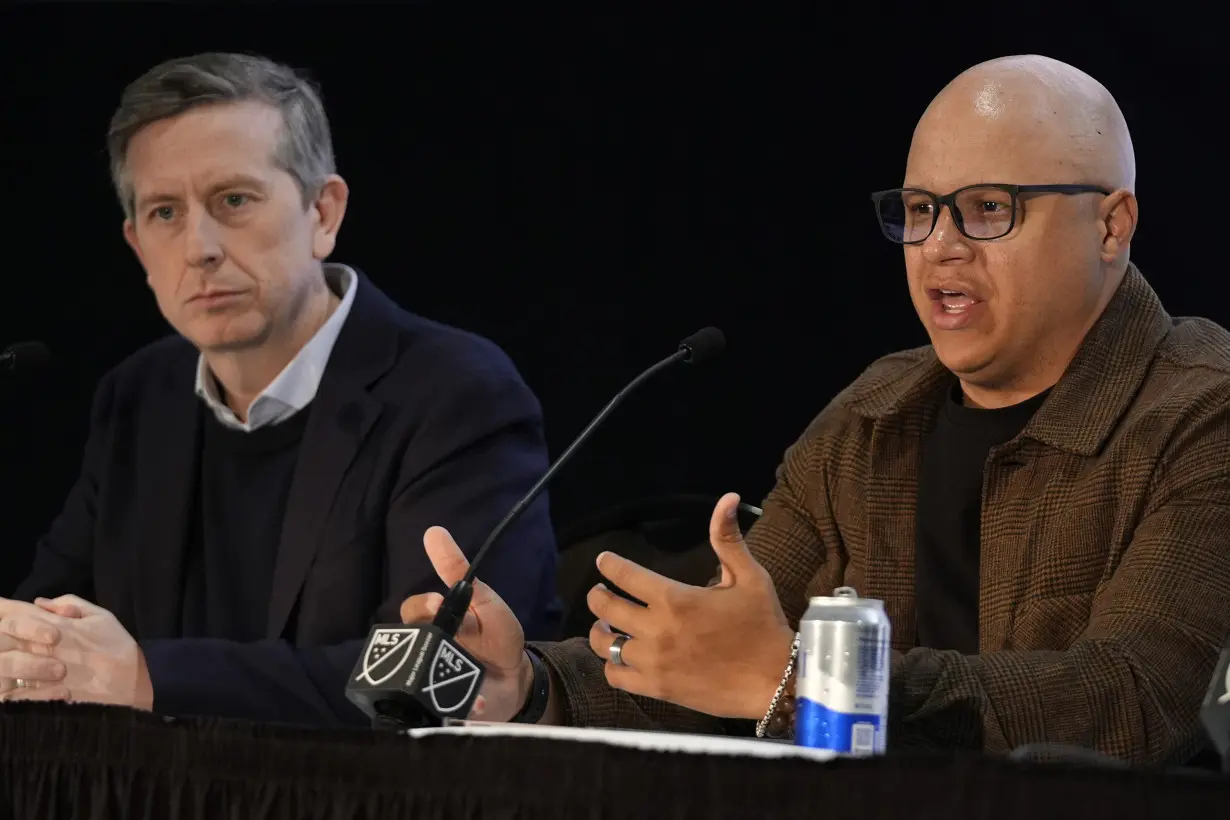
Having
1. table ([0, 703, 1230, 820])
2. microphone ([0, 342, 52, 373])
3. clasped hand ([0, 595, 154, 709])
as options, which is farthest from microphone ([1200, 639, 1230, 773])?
microphone ([0, 342, 52, 373])

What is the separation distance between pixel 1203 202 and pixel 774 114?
2.61ft

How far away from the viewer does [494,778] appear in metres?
1.10

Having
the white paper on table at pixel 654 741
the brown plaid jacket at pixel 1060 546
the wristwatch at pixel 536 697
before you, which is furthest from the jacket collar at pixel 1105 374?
the white paper on table at pixel 654 741

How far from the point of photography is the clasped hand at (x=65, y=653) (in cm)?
182

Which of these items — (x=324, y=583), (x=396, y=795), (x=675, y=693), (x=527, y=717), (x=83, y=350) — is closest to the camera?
(x=396, y=795)

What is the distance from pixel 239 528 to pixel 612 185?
1.00 m

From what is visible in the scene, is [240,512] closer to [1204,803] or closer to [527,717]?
[527,717]

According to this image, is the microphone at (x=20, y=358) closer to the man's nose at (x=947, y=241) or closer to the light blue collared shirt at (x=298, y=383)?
the light blue collared shirt at (x=298, y=383)

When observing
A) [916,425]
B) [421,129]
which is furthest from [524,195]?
[916,425]

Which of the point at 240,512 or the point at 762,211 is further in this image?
the point at 762,211

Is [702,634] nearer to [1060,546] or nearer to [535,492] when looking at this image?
[535,492]

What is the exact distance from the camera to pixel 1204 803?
0.92 meters

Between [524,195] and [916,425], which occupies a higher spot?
[524,195]

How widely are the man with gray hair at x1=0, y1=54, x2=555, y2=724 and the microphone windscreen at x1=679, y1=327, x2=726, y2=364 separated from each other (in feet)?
2.31
